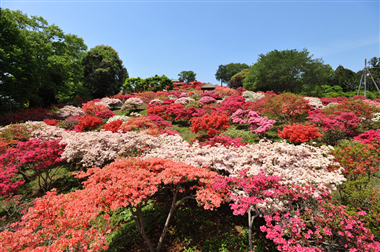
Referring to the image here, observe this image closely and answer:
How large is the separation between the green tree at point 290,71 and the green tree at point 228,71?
1632 inches

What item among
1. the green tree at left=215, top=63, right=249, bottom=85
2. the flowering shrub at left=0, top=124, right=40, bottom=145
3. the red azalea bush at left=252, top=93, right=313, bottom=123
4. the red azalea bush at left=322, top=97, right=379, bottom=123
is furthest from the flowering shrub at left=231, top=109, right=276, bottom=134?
the green tree at left=215, top=63, right=249, bottom=85

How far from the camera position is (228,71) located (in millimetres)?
74375

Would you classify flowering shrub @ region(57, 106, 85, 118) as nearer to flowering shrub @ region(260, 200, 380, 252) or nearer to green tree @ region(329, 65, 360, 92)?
flowering shrub @ region(260, 200, 380, 252)

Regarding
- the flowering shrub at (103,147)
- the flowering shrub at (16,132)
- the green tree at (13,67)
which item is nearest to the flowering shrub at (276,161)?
the flowering shrub at (103,147)

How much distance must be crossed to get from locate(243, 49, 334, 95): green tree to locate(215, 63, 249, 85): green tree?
4144cm

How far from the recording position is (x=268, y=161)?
533 centimetres

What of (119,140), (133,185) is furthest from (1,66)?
(133,185)

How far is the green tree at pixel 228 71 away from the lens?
238 feet

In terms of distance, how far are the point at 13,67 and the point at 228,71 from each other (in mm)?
74316

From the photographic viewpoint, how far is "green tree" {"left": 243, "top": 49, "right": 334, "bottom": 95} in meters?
29.0

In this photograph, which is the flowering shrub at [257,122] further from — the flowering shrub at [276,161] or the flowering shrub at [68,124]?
the flowering shrub at [68,124]

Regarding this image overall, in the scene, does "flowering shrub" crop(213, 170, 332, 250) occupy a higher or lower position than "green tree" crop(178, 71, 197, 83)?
lower

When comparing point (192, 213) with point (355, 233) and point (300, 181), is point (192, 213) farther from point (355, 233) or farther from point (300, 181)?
point (355, 233)

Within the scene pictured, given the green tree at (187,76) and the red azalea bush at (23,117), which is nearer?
the red azalea bush at (23,117)
